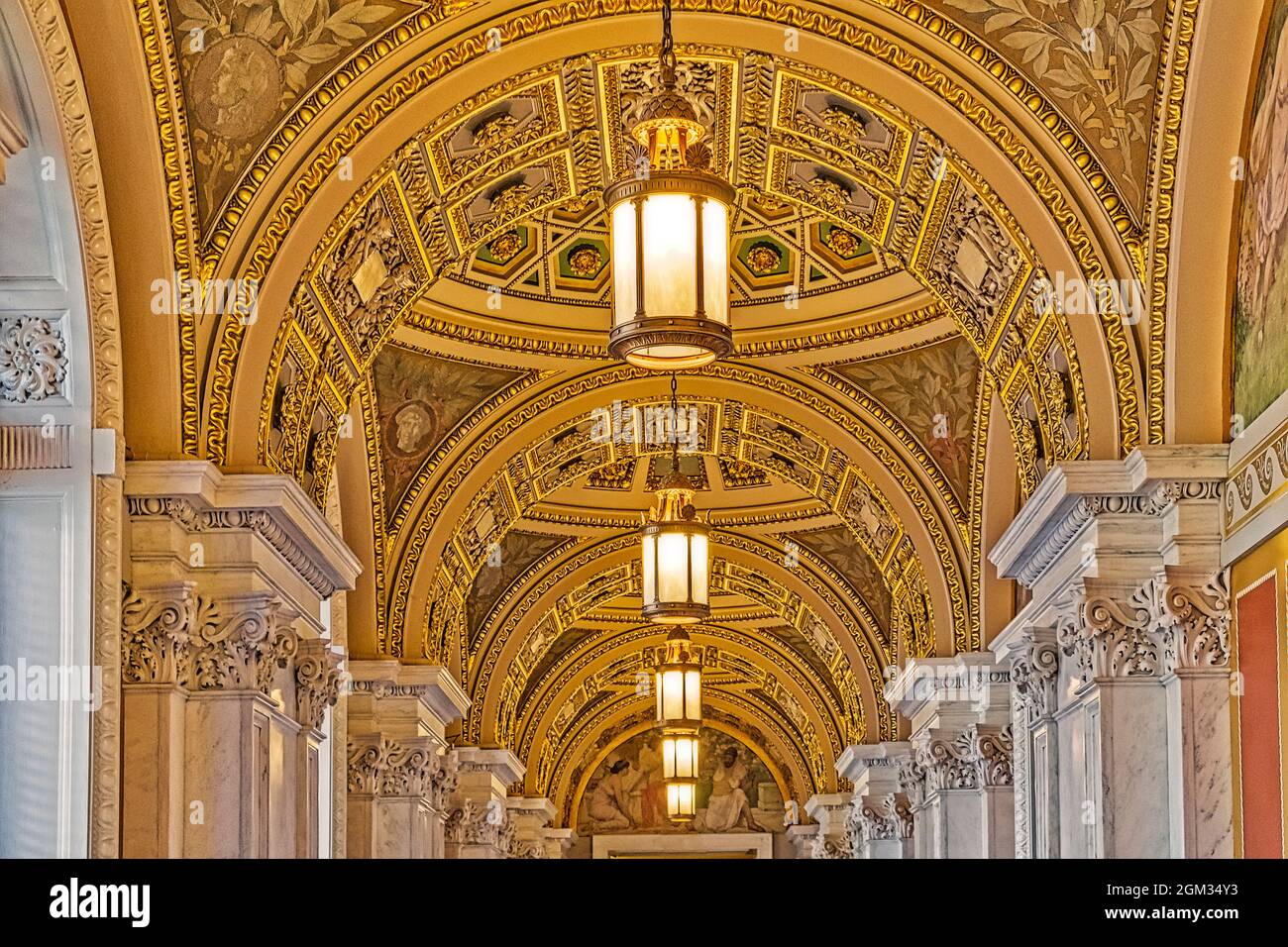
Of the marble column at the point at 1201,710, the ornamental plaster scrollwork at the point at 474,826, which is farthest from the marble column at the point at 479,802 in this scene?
the marble column at the point at 1201,710

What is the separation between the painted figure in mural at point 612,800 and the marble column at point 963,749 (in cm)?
2142

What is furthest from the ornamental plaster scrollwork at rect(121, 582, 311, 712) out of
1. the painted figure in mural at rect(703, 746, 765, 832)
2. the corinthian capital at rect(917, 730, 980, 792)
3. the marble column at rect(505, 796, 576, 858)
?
the painted figure in mural at rect(703, 746, 765, 832)

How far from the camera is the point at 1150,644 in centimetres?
1031

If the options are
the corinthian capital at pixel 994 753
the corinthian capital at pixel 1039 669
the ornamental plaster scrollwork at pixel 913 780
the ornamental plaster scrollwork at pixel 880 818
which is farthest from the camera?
the ornamental plaster scrollwork at pixel 880 818

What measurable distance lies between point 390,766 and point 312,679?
18.5 ft

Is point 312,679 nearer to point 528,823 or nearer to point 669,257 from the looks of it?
point 669,257

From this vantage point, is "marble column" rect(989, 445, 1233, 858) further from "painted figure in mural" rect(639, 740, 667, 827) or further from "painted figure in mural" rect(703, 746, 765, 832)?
"painted figure in mural" rect(703, 746, 765, 832)

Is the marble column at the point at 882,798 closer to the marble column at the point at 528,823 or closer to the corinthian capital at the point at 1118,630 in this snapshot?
the marble column at the point at 528,823

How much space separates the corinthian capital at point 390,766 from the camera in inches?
662

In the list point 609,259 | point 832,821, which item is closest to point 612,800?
point 832,821

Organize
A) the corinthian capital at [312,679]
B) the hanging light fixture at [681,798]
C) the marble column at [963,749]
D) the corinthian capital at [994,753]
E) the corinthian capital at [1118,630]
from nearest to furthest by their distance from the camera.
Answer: the corinthian capital at [1118,630] → the corinthian capital at [312,679] → the corinthian capital at [994,753] → the marble column at [963,749] → the hanging light fixture at [681,798]
